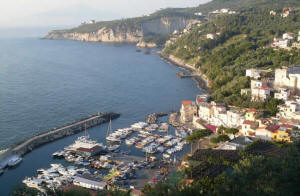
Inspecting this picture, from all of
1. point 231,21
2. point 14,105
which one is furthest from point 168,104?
point 231,21

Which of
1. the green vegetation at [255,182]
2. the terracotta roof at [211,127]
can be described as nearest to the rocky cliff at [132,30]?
the terracotta roof at [211,127]

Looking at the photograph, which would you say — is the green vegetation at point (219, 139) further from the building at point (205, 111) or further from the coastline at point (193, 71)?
the coastline at point (193, 71)

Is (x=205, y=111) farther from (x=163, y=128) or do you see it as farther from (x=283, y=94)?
(x=283, y=94)

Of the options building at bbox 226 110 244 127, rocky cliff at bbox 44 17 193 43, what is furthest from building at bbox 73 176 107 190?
rocky cliff at bbox 44 17 193 43

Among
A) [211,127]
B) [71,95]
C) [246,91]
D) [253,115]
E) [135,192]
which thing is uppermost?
[246,91]

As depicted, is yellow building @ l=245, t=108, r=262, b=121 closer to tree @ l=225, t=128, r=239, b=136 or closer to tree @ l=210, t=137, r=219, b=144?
tree @ l=225, t=128, r=239, b=136

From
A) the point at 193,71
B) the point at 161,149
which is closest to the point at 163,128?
the point at 161,149
